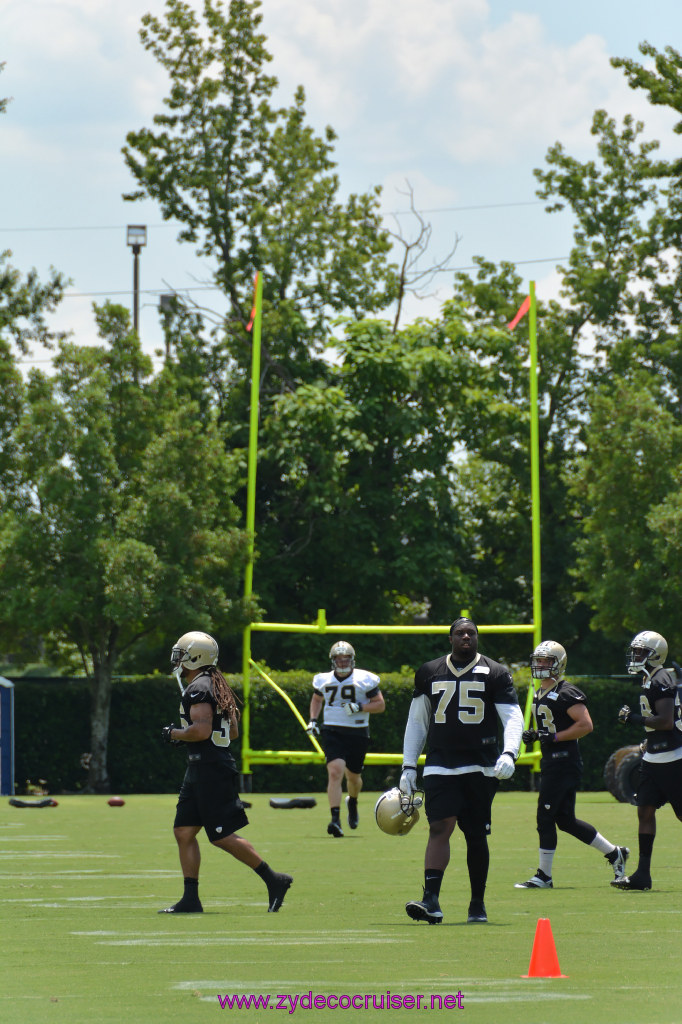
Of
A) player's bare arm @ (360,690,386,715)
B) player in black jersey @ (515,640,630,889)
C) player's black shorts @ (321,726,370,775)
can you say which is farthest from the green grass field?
player's bare arm @ (360,690,386,715)

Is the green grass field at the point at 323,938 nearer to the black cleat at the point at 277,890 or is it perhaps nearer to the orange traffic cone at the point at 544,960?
the orange traffic cone at the point at 544,960

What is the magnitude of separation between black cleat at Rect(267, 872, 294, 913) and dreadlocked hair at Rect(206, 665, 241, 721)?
3.44 feet

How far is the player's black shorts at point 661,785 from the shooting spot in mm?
12305

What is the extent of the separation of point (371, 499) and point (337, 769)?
19.0 m

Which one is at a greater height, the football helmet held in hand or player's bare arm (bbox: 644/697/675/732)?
player's bare arm (bbox: 644/697/675/732)

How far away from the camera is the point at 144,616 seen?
28047 millimetres

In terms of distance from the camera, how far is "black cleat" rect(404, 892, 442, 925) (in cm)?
951

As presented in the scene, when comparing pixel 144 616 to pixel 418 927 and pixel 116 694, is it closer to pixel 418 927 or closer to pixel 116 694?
pixel 116 694

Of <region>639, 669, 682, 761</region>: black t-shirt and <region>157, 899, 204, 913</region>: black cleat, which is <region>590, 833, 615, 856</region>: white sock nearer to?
<region>639, 669, 682, 761</region>: black t-shirt

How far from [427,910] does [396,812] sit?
968 millimetres

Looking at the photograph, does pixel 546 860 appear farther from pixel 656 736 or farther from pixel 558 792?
pixel 656 736

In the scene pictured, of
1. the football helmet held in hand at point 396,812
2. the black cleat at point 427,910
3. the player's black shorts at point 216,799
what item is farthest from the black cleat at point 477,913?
the player's black shorts at point 216,799

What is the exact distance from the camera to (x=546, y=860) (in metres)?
12.2

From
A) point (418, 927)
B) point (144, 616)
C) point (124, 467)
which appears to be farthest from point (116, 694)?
point (418, 927)
